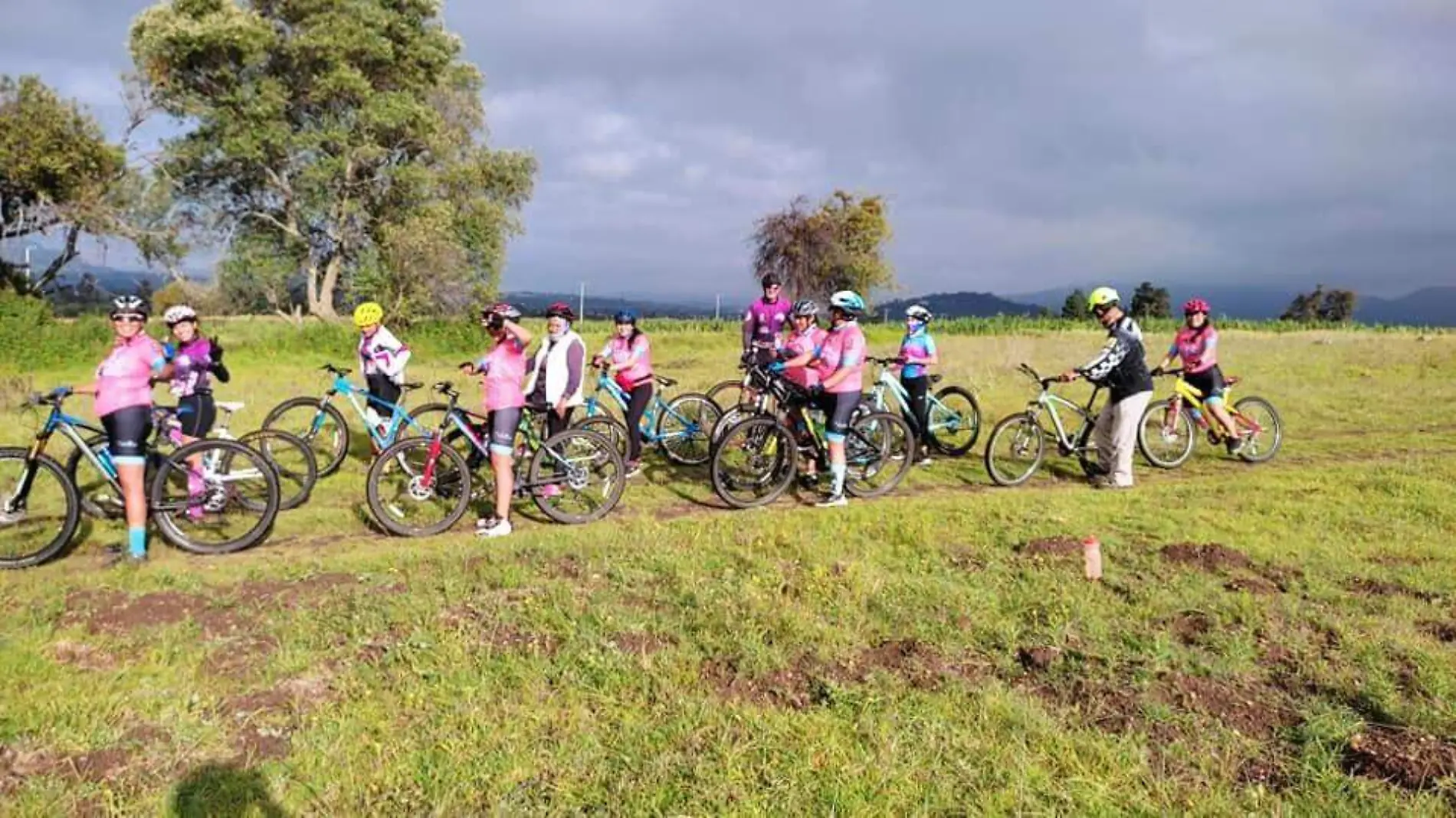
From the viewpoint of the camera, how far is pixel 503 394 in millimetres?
6191

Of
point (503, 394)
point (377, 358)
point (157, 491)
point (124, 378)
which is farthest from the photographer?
point (377, 358)

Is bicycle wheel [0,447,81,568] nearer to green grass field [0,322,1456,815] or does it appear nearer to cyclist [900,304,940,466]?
green grass field [0,322,1456,815]

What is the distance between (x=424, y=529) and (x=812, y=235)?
32.8m

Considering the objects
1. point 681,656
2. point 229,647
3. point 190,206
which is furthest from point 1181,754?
point 190,206

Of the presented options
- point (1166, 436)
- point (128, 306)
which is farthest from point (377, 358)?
point (1166, 436)

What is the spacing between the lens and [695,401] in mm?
8984

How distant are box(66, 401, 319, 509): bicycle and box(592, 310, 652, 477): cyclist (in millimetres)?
2803

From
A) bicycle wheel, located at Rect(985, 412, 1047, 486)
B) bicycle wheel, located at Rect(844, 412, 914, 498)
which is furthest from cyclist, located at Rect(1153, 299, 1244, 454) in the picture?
bicycle wheel, located at Rect(844, 412, 914, 498)

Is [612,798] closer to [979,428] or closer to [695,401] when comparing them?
[695,401]

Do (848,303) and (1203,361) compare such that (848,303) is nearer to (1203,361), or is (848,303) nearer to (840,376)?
(840,376)

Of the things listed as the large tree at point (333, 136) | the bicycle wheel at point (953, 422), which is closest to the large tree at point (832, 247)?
the large tree at point (333, 136)

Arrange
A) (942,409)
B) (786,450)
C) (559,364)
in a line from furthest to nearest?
(942,409) < (786,450) < (559,364)

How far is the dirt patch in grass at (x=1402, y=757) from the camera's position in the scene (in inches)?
125

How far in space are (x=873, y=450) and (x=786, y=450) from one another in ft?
3.01
